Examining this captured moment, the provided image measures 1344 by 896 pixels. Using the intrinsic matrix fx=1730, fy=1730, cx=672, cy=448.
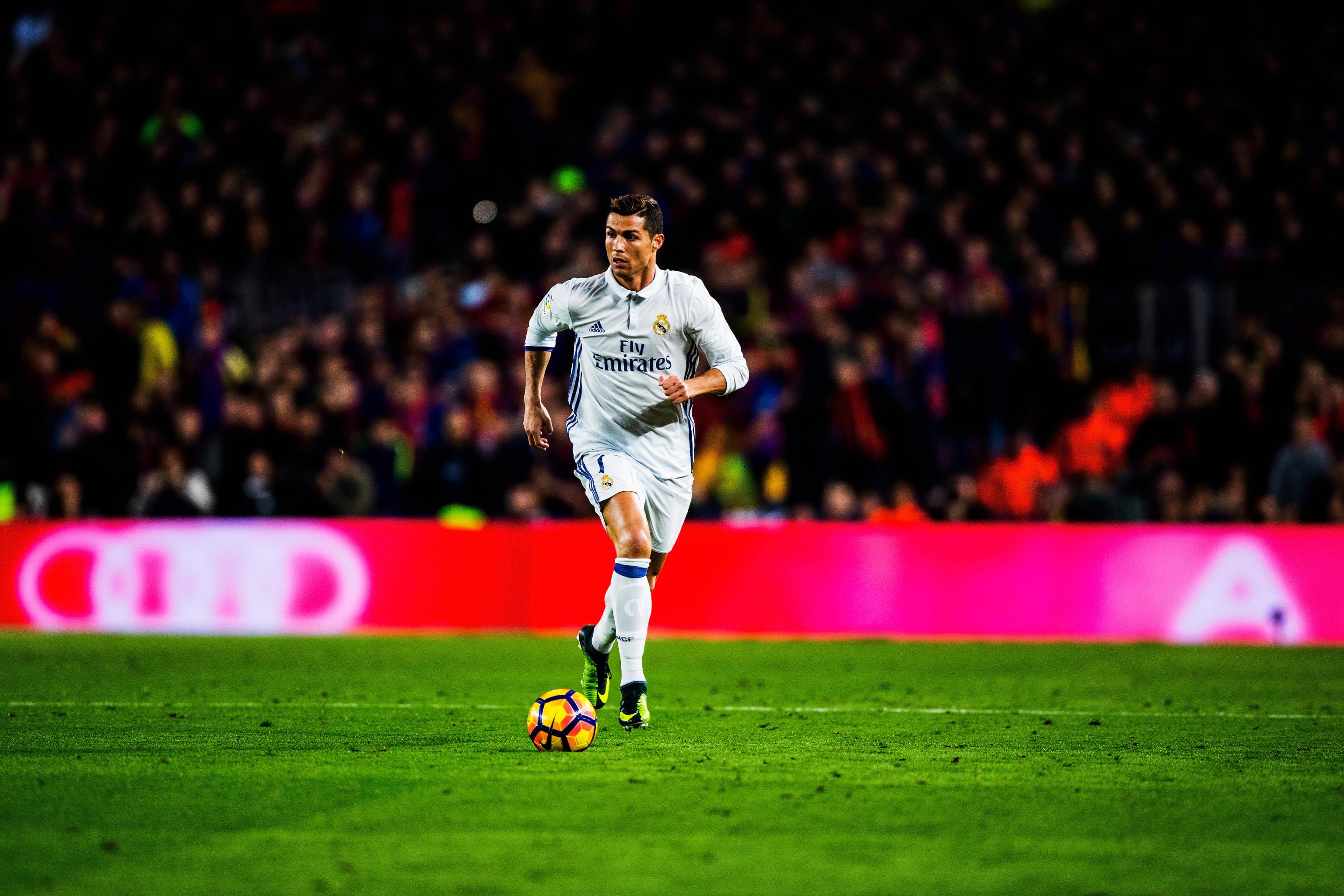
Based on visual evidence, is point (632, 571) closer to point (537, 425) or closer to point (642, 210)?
point (537, 425)

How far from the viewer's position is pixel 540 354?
8617 mm

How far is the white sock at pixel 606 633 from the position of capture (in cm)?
827

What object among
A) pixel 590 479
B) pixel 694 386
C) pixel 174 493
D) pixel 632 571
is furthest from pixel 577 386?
pixel 174 493

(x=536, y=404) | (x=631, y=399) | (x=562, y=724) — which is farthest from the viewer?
(x=536, y=404)

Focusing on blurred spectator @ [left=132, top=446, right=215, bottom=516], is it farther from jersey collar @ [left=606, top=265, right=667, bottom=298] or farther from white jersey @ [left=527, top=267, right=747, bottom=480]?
jersey collar @ [left=606, top=265, right=667, bottom=298]

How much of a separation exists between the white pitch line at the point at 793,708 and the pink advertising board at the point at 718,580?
499 centimetres

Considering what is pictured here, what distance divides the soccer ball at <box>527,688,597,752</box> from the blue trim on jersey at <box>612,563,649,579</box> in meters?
0.88

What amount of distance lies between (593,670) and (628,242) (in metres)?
2.10

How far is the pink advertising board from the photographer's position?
46.2ft

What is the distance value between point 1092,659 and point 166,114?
13.4m

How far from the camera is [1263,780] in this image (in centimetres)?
668

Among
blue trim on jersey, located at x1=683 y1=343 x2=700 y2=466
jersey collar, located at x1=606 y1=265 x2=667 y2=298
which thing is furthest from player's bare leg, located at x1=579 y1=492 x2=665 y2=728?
jersey collar, located at x1=606 y1=265 x2=667 y2=298

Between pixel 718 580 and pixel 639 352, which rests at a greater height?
pixel 639 352

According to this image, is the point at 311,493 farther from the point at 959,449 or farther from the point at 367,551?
the point at 959,449
